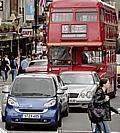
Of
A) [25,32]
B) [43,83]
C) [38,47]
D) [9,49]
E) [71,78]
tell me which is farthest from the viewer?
[38,47]

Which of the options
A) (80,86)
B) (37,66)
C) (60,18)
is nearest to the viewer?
(80,86)

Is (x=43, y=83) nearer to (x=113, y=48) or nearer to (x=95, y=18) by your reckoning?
(x=95, y=18)

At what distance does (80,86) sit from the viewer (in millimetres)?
22766

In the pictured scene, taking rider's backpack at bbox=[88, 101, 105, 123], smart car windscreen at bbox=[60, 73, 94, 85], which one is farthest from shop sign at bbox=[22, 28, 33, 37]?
rider's backpack at bbox=[88, 101, 105, 123]

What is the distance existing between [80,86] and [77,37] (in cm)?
521

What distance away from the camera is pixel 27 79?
1856 centimetres

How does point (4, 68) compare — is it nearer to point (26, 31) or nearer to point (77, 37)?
point (77, 37)

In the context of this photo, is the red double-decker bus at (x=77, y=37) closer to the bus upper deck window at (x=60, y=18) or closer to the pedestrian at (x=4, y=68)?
the bus upper deck window at (x=60, y=18)

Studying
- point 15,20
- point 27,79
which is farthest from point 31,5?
point 27,79

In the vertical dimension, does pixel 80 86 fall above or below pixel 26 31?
below

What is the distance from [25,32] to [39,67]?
23.1 meters

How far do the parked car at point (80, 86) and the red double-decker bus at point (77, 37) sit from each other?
326cm

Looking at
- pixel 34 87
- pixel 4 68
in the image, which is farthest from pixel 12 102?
pixel 4 68

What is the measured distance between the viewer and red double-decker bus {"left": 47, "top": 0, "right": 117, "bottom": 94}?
27297 mm
